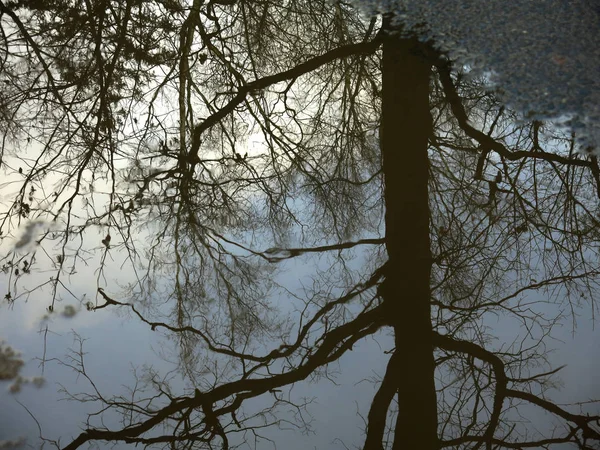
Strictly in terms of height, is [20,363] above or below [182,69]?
below

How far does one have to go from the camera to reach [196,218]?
2.74 metres

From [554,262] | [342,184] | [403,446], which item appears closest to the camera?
[403,446]

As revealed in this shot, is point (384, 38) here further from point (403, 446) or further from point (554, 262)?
point (403, 446)

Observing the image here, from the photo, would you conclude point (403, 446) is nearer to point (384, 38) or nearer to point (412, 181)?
point (412, 181)

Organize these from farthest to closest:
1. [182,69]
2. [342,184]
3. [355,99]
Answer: [182,69], [355,99], [342,184]

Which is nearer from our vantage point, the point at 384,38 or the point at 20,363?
the point at 20,363

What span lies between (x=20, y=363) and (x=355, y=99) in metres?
2.28

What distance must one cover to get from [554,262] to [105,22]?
3.22 m

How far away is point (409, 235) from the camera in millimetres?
2471

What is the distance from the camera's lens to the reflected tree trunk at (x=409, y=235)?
1.92 metres

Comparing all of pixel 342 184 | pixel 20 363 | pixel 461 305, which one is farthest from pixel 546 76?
pixel 20 363

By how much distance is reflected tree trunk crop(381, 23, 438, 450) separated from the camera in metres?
1.92

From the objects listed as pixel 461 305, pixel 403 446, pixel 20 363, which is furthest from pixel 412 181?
pixel 20 363

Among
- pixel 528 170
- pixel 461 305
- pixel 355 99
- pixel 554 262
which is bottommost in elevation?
pixel 461 305
